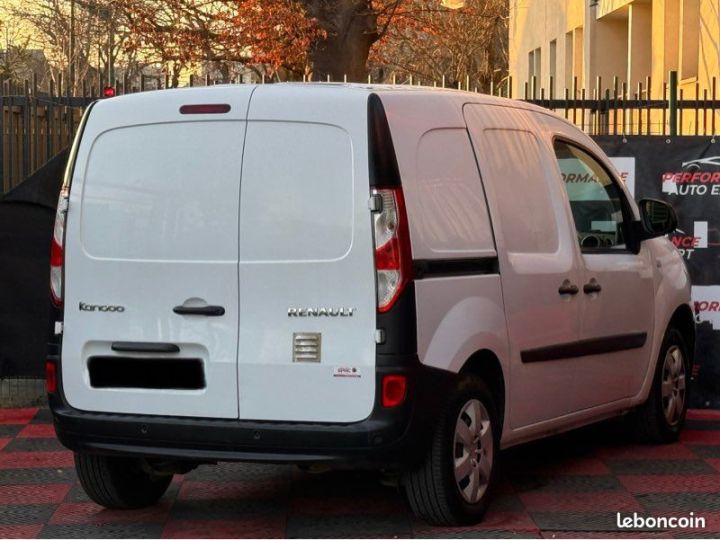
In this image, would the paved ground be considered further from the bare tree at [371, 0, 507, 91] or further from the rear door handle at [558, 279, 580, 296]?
the bare tree at [371, 0, 507, 91]

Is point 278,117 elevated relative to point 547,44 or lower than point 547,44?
lower

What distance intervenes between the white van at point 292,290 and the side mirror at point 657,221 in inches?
65.8

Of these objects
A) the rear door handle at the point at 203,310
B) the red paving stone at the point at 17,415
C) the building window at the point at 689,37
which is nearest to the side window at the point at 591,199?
the rear door handle at the point at 203,310

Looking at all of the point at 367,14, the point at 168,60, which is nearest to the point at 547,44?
the point at 168,60

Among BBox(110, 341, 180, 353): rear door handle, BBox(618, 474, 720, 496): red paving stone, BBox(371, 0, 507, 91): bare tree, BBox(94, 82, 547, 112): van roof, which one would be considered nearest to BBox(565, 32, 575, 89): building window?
BBox(371, 0, 507, 91): bare tree

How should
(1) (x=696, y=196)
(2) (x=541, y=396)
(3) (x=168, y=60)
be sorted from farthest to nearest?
(3) (x=168, y=60)
(1) (x=696, y=196)
(2) (x=541, y=396)

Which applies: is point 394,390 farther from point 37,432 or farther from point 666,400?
point 37,432

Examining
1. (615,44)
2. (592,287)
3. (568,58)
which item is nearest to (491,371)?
(592,287)

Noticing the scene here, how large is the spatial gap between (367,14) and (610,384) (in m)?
14.7

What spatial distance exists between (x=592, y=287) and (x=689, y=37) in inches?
513

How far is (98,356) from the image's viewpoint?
6.74 m

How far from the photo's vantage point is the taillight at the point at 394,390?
6.26 m

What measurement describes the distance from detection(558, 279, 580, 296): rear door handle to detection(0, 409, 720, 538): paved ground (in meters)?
1.00

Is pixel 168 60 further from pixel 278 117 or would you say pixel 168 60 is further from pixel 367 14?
pixel 278 117
